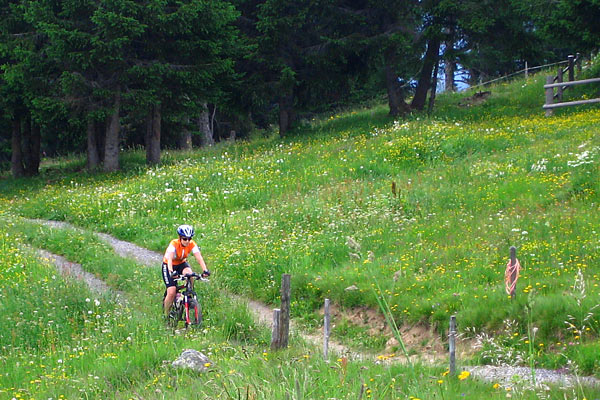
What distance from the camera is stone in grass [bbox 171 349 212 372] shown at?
7.84m

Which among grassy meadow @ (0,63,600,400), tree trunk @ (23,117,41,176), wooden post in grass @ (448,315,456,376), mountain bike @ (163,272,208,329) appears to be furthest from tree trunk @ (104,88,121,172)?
wooden post in grass @ (448,315,456,376)

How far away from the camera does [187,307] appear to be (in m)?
10.4

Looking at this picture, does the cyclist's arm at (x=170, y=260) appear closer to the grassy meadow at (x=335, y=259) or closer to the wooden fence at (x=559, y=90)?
the grassy meadow at (x=335, y=259)

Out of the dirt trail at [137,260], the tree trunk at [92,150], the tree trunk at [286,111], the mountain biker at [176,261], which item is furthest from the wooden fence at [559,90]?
the tree trunk at [92,150]

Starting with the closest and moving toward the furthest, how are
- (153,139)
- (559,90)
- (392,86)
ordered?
1. (559,90)
2. (153,139)
3. (392,86)

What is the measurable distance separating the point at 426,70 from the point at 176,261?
20.6 metres

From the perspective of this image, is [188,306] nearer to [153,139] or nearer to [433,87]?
[153,139]

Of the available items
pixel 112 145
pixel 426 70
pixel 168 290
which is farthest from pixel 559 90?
→ pixel 168 290

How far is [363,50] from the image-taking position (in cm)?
2730

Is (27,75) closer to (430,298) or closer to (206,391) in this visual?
(430,298)

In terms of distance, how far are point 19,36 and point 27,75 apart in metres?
2.08

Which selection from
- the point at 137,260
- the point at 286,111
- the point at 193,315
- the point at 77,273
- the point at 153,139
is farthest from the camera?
the point at 286,111

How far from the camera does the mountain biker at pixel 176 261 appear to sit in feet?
35.0

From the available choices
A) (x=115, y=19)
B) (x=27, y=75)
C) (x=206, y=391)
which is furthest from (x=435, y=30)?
(x=206, y=391)
